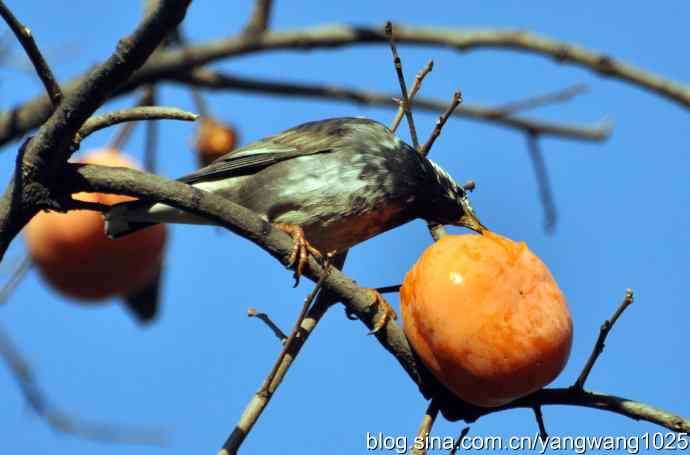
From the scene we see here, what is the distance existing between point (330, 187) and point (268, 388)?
59.4 inches

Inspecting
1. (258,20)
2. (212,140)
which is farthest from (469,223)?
(212,140)

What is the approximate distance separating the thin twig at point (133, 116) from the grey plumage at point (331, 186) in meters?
1.01

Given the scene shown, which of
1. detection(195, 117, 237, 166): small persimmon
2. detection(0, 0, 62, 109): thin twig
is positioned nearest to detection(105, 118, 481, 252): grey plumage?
detection(0, 0, 62, 109): thin twig

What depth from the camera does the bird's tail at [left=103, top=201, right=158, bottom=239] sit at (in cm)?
395

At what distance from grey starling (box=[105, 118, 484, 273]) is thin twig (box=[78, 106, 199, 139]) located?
3.29ft

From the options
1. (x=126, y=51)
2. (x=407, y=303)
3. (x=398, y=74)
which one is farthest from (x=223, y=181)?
(x=126, y=51)

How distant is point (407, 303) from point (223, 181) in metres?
1.59

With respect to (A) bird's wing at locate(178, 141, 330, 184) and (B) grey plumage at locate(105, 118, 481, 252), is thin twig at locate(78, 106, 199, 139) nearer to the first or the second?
(B) grey plumage at locate(105, 118, 481, 252)

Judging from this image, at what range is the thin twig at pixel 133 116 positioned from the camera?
112 inches

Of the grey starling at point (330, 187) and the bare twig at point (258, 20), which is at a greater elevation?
the bare twig at point (258, 20)

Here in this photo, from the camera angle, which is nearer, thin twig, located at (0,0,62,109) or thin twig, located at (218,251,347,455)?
thin twig, located at (0,0,62,109)

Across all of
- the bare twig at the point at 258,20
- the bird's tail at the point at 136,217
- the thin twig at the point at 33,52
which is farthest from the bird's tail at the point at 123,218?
the bare twig at the point at 258,20

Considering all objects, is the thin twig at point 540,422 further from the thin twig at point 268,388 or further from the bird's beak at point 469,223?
the bird's beak at point 469,223

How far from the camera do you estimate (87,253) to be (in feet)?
17.5
